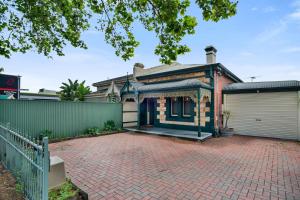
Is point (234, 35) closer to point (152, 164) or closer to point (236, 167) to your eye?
point (236, 167)

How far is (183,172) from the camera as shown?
445 centimetres

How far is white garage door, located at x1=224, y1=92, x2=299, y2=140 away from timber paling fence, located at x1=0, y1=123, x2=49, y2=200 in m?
11.3

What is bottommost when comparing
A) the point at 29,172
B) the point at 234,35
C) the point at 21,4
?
the point at 29,172

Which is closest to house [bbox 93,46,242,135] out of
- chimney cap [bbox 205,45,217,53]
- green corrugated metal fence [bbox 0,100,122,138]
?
chimney cap [bbox 205,45,217,53]

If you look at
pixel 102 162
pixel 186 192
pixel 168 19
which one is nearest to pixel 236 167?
pixel 186 192

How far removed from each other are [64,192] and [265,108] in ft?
37.2

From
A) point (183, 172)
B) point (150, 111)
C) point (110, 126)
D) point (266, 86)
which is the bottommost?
point (183, 172)

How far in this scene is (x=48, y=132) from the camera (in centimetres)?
818

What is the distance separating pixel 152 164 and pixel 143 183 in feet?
4.35

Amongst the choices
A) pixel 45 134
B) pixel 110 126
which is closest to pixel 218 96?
pixel 110 126

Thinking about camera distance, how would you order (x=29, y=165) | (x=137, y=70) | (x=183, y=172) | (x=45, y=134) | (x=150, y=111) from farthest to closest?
(x=137, y=70) → (x=150, y=111) → (x=45, y=134) → (x=183, y=172) → (x=29, y=165)

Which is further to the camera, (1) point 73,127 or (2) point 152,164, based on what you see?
(1) point 73,127

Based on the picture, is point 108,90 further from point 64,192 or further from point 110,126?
point 64,192

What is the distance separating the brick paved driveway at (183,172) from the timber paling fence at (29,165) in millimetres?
1068
